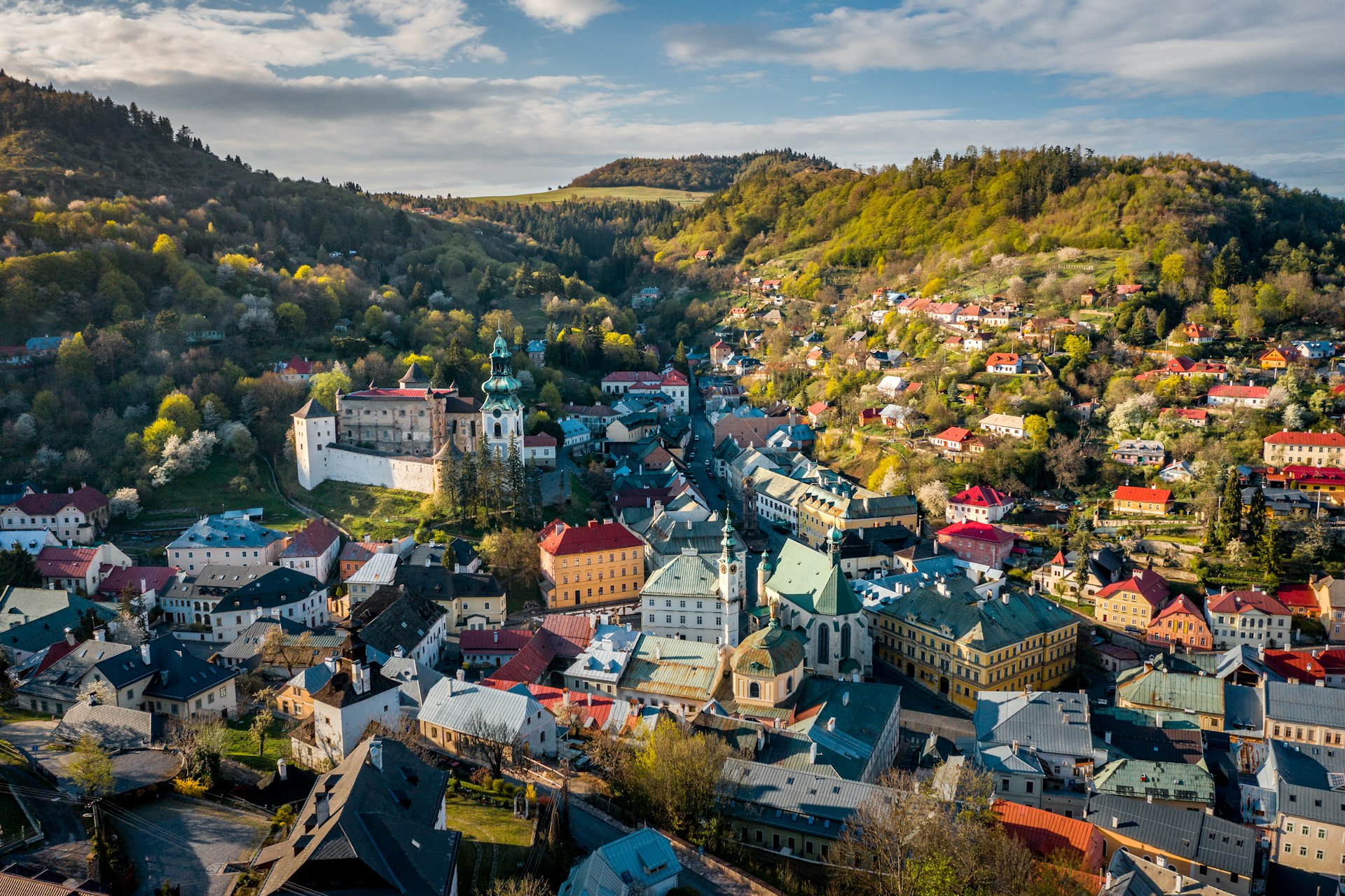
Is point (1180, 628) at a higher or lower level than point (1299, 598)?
lower

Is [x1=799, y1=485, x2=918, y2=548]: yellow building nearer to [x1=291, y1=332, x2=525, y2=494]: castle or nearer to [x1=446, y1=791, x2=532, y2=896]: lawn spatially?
[x1=291, y1=332, x2=525, y2=494]: castle

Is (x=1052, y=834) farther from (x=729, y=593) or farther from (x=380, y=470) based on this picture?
(x=380, y=470)

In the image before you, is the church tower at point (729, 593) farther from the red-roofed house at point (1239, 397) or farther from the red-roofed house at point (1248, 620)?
the red-roofed house at point (1239, 397)

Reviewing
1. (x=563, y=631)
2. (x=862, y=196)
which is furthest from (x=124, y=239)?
(x=862, y=196)

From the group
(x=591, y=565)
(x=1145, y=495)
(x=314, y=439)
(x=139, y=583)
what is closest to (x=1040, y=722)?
(x=591, y=565)

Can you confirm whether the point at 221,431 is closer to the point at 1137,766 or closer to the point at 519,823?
the point at 519,823
